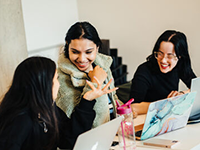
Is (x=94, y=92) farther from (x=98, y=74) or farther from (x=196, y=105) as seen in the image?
(x=196, y=105)

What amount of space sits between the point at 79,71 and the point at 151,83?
2.11 ft

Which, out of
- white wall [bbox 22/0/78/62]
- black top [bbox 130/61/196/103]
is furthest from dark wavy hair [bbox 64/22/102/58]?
white wall [bbox 22/0/78/62]

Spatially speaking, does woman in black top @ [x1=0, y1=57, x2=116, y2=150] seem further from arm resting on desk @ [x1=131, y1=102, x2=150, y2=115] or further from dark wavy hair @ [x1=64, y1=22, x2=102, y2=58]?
arm resting on desk @ [x1=131, y1=102, x2=150, y2=115]

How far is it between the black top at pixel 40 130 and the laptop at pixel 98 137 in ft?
0.75

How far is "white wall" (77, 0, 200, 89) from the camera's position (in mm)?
3561

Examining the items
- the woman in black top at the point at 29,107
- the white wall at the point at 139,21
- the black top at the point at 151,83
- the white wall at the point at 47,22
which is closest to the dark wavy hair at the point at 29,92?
the woman in black top at the point at 29,107

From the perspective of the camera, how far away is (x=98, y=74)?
5.80 feet

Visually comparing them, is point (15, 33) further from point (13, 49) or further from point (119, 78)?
point (119, 78)

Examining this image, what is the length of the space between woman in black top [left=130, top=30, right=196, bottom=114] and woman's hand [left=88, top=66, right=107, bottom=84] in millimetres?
372

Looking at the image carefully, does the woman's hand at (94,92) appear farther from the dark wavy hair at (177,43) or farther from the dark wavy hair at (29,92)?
the dark wavy hair at (177,43)

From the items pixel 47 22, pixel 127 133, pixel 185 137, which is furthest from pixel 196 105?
pixel 47 22

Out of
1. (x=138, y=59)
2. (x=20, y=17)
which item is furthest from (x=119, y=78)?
(x=20, y=17)

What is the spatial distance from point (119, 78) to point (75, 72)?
79.8 inches

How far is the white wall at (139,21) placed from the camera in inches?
140
